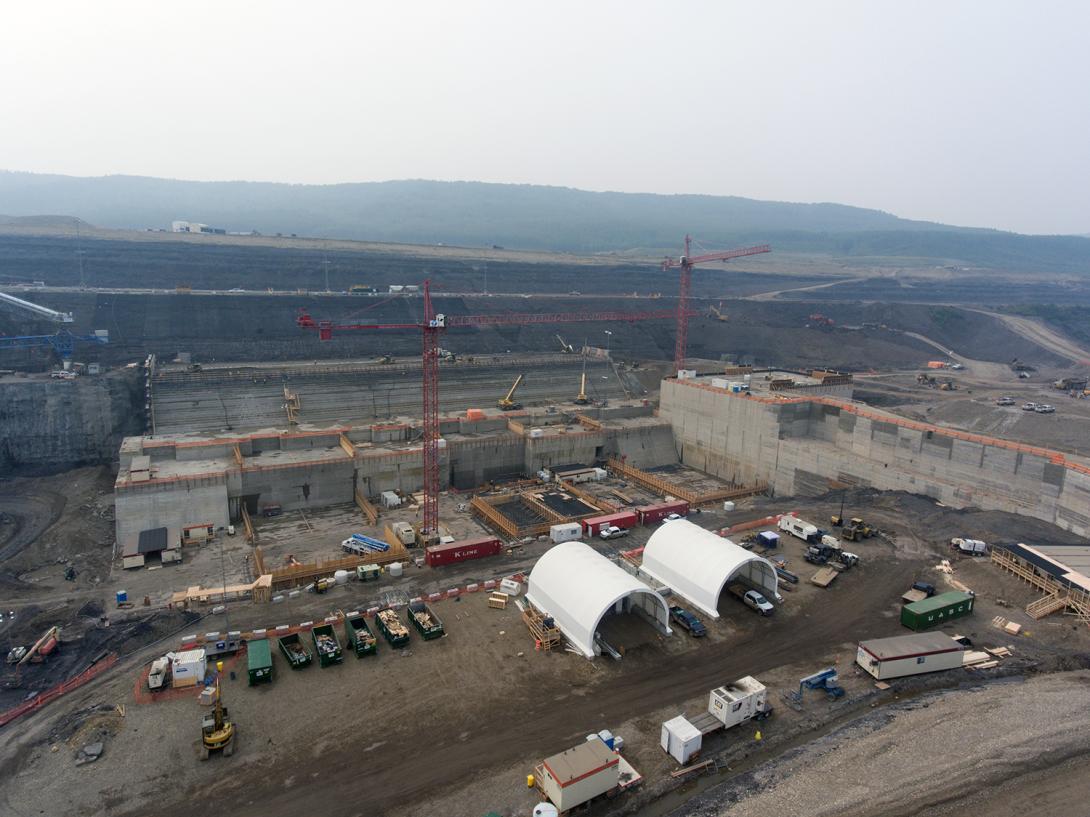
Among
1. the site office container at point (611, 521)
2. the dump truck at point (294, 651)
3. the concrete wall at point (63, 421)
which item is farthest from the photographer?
the concrete wall at point (63, 421)

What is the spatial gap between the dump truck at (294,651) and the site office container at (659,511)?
2354 cm

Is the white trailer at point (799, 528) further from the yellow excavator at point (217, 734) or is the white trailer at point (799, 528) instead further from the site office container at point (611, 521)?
the yellow excavator at point (217, 734)

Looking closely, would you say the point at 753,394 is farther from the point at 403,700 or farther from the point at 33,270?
the point at 33,270

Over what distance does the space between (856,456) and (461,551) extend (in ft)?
113

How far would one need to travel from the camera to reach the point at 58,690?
2491 cm

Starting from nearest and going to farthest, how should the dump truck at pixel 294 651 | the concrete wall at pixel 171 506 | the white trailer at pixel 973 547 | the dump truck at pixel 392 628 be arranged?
the dump truck at pixel 294 651 < the dump truck at pixel 392 628 < the white trailer at pixel 973 547 < the concrete wall at pixel 171 506

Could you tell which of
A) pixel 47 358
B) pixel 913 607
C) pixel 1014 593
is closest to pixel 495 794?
pixel 913 607

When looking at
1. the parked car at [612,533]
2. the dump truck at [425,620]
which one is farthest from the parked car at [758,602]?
the dump truck at [425,620]

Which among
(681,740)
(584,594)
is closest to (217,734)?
(584,594)

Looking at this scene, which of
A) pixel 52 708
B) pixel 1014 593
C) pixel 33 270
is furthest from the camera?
pixel 33 270

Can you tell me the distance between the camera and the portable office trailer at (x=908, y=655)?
25031 millimetres

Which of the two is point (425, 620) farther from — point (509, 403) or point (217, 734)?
point (509, 403)

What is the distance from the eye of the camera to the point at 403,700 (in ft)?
78.9

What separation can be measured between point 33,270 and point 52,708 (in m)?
87.5
